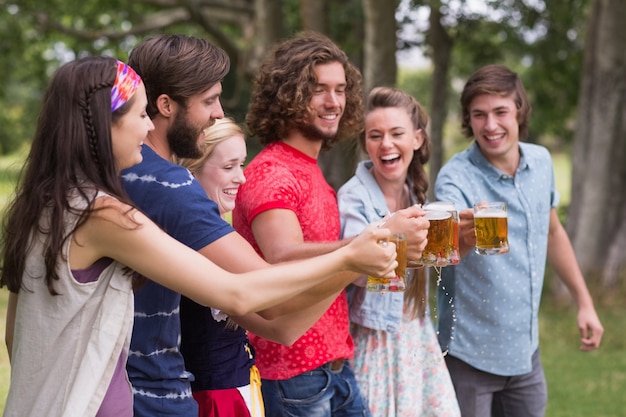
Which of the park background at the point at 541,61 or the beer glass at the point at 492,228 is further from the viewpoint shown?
the park background at the point at 541,61

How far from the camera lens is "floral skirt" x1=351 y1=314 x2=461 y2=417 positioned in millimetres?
3750

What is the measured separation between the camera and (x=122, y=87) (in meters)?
2.58

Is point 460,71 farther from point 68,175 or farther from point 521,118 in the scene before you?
point 68,175

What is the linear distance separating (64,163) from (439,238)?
1.40 meters

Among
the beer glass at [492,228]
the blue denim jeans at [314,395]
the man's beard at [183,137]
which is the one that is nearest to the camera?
the man's beard at [183,137]

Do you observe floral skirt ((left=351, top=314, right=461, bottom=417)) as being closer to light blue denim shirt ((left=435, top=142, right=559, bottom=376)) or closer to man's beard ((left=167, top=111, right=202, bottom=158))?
light blue denim shirt ((left=435, top=142, right=559, bottom=376))

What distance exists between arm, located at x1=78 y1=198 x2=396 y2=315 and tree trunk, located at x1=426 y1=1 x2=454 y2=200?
923 centimetres

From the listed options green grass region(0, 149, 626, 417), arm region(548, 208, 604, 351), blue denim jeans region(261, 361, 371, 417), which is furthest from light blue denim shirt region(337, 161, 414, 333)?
green grass region(0, 149, 626, 417)

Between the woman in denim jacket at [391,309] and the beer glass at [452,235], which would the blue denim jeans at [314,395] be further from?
the beer glass at [452,235]

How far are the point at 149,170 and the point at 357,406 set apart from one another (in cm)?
139

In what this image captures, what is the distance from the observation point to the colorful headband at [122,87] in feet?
8.41

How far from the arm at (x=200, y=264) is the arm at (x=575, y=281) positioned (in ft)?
7.50

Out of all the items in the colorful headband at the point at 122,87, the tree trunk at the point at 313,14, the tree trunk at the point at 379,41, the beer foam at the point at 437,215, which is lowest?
the beer foam at the point at 437,215

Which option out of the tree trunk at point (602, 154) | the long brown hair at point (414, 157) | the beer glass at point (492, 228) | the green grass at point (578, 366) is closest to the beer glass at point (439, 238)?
the beer glass at point (492, 228)
